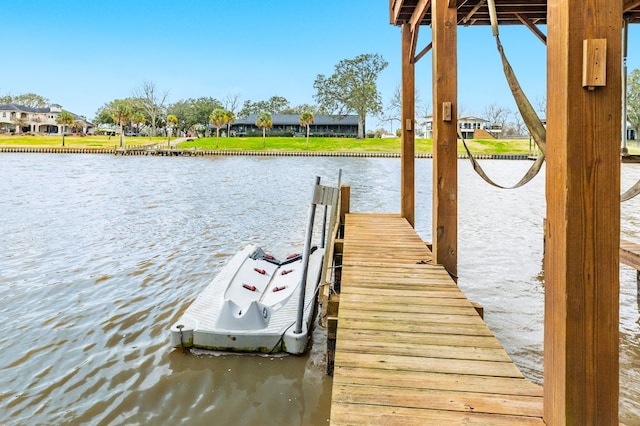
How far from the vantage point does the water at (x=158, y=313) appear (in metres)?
3.11

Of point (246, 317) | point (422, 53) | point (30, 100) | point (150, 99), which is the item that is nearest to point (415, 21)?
point (422, 53)

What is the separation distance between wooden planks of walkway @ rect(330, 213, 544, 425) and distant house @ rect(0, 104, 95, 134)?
91.4 meters

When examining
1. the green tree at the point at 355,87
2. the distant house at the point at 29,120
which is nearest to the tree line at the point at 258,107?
the green tree at the point at 355,87


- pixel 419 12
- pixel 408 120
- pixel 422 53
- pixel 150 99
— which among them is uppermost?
pixel 150 99

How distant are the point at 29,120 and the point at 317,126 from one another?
5478cm

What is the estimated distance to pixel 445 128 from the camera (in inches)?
148

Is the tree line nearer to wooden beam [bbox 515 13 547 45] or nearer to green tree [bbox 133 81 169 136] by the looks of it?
green tree [bbox 133 81 169 136]

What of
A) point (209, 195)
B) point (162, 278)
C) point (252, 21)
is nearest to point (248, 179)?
point (209, 195)

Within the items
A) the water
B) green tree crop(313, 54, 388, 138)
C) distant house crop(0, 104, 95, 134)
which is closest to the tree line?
green tree crop(313, 54, 388, 138)

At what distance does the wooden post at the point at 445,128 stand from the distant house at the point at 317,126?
66.9m

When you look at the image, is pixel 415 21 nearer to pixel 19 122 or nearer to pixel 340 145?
pixel 340 145

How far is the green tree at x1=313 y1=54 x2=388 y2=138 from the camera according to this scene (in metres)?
65.4

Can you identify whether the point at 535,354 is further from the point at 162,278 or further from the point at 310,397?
the point at 162,278

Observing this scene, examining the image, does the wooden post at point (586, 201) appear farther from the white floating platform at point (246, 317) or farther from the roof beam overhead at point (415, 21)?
the roof beam overhead at point (415, 21)
